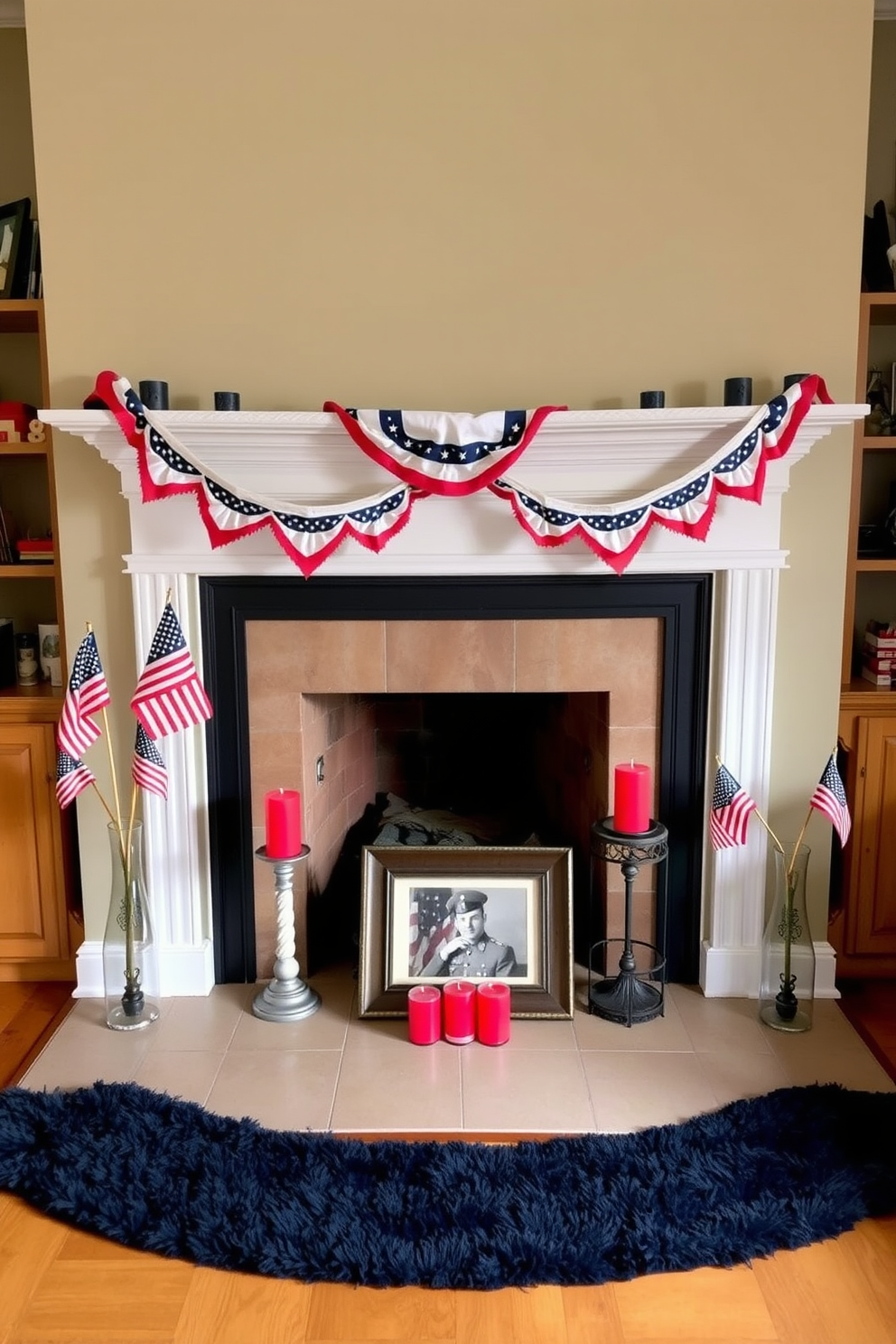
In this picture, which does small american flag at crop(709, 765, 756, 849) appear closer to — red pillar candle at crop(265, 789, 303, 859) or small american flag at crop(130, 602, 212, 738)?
red pillar candle at crop(265, 789, 303, 859)

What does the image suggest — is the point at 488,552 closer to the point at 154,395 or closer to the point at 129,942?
the point at 154,395

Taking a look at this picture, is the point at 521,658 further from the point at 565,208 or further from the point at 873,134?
the point at 873,134

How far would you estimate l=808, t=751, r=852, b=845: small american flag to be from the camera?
2.52 m

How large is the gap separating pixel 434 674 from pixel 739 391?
42.4 inches

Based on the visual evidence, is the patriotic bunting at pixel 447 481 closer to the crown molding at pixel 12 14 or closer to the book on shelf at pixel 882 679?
the book on shelf at pixel 882 679

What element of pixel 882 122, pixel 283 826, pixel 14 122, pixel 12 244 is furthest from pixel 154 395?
pixel 882 122

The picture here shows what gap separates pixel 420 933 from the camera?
9.07ft

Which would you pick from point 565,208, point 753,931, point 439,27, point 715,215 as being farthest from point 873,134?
point 753,931

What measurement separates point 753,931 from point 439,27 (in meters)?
2.51

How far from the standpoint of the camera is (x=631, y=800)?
2.60 meters

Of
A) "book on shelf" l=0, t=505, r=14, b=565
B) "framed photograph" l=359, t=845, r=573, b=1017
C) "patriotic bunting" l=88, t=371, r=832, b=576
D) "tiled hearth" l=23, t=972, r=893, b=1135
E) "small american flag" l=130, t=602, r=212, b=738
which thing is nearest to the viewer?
"tiled hearth" l=23, t=972, r=893, b=1135

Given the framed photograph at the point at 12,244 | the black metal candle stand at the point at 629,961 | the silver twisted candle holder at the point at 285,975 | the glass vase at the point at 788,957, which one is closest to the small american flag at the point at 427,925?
the silver twisted candle holder at the point at 285,975

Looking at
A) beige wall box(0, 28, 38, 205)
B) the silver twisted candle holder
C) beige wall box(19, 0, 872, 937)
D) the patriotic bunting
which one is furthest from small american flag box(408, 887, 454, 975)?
beige wall box(0, 28, 38, 205)

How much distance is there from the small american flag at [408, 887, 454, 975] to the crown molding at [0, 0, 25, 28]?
281cm
